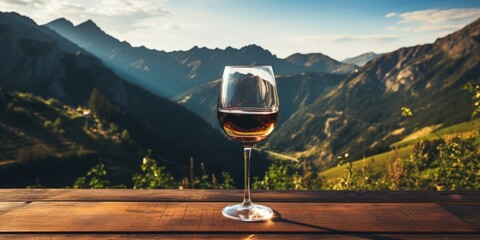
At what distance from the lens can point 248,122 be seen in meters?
2.51

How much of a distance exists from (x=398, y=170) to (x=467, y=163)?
1111 mm

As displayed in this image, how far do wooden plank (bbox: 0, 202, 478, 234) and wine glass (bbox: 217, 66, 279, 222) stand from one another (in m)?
0.19

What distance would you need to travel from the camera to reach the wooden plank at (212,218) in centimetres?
225

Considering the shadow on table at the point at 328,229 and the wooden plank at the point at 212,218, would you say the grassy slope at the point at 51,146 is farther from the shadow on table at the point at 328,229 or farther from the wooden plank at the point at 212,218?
the shadow on table at the point at 328,229

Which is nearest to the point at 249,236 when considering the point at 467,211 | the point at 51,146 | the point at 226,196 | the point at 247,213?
the point at 247,213

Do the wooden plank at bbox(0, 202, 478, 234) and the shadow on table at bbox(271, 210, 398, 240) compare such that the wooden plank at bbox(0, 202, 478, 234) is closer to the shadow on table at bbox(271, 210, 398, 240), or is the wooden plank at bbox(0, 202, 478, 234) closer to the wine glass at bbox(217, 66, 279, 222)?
the shadow on table at bbox(271, 210, 398, 240)

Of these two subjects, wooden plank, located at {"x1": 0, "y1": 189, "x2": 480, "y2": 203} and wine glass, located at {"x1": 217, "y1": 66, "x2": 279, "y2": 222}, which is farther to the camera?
wooden plank, located at {"x1": 0, "y1": 189, "x2": 480, "y2": 203}

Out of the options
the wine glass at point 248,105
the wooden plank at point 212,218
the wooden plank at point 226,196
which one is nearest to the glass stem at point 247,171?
the wine glass at point 248,105

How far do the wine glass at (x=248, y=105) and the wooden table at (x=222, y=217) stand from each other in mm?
232

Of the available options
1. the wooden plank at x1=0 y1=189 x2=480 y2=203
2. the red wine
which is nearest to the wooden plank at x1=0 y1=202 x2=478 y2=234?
the wooden plank at x1=0 y1=189 x2=480 y2=203

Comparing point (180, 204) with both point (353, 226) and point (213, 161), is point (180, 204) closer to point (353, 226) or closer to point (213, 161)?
point (353, 226)

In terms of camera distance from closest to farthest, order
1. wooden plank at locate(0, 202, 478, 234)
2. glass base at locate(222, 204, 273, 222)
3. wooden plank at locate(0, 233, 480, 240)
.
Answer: wooden plank at locate(0, 233, 480, 240) < wooden plank at locate(0, 202, 478, 234) < glass base at locate(222, 204, 273, 222)

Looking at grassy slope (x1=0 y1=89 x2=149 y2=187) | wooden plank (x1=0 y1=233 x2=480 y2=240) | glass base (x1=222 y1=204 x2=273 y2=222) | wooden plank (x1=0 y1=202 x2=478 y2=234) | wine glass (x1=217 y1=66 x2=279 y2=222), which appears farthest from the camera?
grassy slope (x1=0 y1=89 x2=149 y2=187)

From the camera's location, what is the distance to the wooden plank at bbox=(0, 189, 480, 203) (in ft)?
9.44
